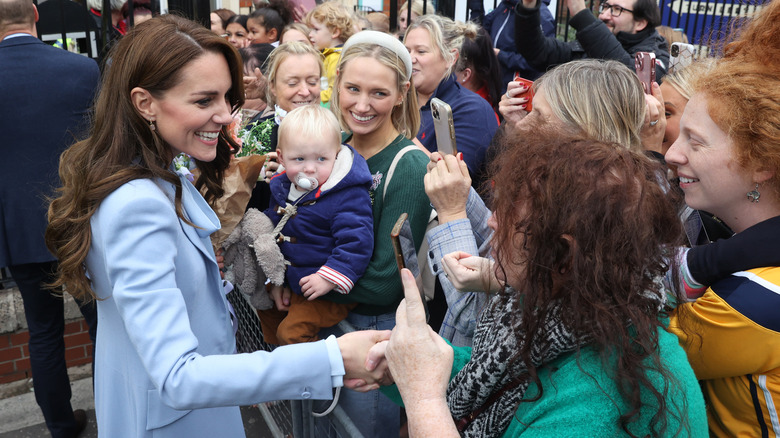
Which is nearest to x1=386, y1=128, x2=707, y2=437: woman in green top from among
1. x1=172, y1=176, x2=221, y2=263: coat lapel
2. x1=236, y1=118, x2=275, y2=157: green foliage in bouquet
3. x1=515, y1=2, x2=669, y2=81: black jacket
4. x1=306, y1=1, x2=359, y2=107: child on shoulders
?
x1=172, y1=176, x2=221, y2=263: coat lapel

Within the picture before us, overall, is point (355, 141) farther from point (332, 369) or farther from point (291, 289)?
point (332, 369)

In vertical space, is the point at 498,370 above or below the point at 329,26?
below

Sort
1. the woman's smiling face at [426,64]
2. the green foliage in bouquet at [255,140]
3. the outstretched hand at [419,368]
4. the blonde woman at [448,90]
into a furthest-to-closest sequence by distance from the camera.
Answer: the woman's smiling face at [426,64] < the blonde woman at [448,90] < the green foliage in bouquet at [255,140] < the outstretched hand at [419,368]

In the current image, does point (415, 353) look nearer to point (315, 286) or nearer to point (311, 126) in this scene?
point (315, 286)

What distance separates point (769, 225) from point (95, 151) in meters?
1.81

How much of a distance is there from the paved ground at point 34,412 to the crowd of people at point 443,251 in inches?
46.3

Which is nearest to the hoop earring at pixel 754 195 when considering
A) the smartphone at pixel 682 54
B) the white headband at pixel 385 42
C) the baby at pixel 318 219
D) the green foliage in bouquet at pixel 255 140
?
the baby at pixel 318 219

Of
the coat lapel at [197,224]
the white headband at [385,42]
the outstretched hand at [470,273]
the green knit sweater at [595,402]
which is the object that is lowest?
the outstretched hand at [470,273]

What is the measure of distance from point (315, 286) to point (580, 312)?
4.39ft

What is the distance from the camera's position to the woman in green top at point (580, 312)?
50.7 inches

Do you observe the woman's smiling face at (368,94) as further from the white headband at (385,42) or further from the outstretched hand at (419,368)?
the outstretched hand at (419,368)

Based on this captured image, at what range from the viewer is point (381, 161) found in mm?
2727

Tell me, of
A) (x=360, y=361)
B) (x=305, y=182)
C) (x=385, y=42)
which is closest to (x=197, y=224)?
(x=360, y=361)

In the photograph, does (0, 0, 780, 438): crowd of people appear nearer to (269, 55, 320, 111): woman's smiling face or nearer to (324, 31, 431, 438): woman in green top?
(324, 31, 431, 438): woman in green top
